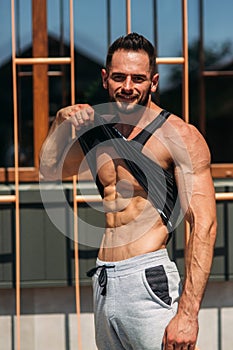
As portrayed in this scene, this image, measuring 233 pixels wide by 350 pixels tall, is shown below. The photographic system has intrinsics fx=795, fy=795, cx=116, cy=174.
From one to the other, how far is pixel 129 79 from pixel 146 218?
551mm

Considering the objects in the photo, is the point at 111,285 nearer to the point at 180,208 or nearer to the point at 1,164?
the point at 180,208

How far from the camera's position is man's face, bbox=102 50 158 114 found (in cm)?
305

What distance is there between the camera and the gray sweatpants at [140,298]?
3.06 meters

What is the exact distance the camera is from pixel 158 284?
10.1ft

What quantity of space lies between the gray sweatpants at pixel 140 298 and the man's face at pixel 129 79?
604 mm

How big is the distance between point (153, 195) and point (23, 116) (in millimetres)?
1889

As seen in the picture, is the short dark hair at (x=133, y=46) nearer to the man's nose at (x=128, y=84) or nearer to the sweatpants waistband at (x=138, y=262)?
the man's nose at (x=128, y=84)

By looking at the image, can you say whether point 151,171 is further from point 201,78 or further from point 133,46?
point 201,78

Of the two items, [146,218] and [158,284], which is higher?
[146,218]

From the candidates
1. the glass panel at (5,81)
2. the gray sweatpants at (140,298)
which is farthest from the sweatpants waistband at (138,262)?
the glass panel at (5,81)

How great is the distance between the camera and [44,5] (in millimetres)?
4684

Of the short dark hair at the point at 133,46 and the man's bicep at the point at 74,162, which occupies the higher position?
the short dark hair at the point at 133,46

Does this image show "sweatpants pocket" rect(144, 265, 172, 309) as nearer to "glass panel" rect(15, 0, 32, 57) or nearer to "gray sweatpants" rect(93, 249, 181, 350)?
"gray sweatpants" rect(93, 249, 181, 350)

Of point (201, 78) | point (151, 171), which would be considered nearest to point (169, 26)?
point (201, 78)
